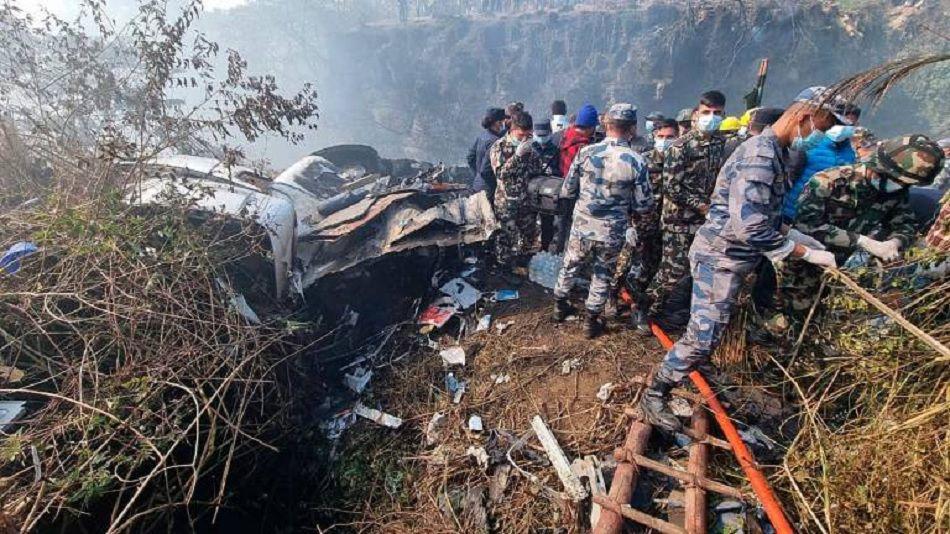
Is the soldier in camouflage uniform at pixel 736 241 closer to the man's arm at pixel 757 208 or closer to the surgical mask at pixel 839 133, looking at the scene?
the man's arm at pixel 757 208

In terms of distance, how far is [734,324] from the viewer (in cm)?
329

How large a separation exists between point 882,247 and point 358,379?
12.2 ft

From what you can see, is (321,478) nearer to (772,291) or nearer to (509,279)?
(509,279)

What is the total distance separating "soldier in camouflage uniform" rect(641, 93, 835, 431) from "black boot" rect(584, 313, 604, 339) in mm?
964

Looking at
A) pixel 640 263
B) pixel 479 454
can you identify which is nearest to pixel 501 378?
pixel 479 454

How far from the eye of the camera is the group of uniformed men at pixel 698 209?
2.46 meters

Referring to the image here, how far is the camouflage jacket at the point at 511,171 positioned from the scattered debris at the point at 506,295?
948mm

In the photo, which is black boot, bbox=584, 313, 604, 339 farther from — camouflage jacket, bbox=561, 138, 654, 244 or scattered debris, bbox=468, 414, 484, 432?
scattered debris, bbox=468, 414, 484, 432

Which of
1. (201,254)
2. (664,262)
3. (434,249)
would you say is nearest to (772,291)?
(664,262)

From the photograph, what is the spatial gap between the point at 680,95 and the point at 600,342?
16455 millimetres

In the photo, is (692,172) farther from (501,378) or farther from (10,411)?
(10,411)

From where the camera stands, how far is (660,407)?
8.87 ft

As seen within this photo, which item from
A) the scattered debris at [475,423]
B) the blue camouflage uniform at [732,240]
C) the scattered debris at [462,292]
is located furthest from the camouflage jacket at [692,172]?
the scattered debris at [475,423]

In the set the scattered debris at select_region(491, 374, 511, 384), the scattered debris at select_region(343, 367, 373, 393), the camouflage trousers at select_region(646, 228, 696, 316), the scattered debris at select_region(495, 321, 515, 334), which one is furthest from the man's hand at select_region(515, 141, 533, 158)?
the scattered debris at select_region(343, 367, 373, 393)
